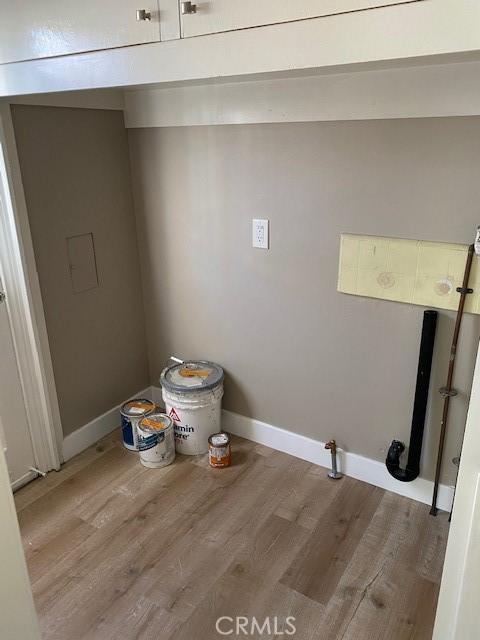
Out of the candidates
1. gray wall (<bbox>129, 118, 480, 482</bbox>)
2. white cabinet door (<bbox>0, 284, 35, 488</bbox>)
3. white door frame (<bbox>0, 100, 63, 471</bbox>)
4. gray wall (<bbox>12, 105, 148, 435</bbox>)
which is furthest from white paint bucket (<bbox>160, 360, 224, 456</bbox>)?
white cabinet door (<bbox>0, 284, 35, 488</bbox>)

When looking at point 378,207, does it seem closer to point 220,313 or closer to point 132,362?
point 220,313

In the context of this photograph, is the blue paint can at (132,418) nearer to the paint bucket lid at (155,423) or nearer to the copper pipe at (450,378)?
the paint bucket lid at (155,423)

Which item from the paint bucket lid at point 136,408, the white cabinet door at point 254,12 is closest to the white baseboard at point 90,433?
the paint bucket lid at point 136,408

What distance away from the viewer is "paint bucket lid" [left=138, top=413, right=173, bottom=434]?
7.58 ft

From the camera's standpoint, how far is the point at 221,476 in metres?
2.28

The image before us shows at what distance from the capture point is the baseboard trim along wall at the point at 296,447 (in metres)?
2.08

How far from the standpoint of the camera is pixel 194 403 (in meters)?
2.34

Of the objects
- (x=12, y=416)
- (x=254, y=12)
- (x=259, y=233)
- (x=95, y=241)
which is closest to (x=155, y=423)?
(x=12, y=416)

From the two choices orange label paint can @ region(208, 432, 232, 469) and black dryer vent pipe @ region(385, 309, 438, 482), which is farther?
orange label paint can @ region(208, 432, 232, 469)

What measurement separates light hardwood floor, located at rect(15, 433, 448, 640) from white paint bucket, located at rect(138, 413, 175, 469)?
0.04 meters

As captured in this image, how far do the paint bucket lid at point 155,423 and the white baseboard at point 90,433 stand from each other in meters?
0.29

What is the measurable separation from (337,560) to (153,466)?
36.4 inches

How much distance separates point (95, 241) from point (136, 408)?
32.7 inches

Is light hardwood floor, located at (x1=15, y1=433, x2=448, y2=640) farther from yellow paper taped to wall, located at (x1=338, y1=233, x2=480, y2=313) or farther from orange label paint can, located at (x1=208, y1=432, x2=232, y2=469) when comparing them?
yellow paper taped to wall, located at (x1=338, y1=233, x2=480, y2=313)
